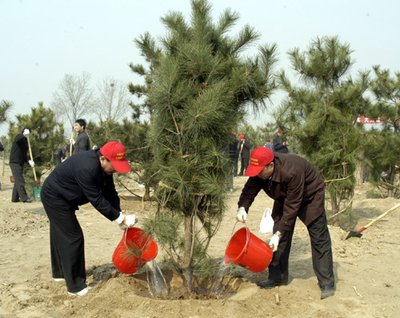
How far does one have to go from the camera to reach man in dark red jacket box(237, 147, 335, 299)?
459 centimetres

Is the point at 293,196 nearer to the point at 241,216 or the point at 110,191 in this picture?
the point at 241,216

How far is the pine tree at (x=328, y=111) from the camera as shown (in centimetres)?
809

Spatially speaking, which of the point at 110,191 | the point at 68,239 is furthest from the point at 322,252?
the point at 68,239

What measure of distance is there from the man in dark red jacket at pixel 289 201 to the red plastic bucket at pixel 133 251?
93 cm

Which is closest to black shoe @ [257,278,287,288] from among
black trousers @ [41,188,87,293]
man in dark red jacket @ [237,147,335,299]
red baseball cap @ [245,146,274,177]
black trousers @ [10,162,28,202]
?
man in dark red jacket @ [237,147,335,299]

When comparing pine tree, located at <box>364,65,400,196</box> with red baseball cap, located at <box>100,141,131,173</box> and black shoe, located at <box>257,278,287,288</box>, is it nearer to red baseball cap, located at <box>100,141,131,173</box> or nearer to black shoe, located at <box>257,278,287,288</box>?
black shoe, located at <box>257,278,287,288</box>

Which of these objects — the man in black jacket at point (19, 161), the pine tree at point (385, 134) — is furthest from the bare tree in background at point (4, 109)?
the pine tree at point (385, 134)

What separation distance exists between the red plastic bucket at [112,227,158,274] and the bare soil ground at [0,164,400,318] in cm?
20

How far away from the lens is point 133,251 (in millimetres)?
4684

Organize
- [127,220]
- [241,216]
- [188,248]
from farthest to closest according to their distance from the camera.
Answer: [188,248]
[241,216]
[127,220]

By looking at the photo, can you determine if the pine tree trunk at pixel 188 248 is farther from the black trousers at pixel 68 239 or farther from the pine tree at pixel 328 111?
the pine tree at pixel 328 111

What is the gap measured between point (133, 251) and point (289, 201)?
1.54m

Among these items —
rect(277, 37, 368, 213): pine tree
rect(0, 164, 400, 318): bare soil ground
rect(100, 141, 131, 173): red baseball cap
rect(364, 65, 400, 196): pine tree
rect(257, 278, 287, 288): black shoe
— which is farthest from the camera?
rect(364, 65, 400, 196): pine tree

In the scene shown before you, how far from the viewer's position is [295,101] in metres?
8.65
